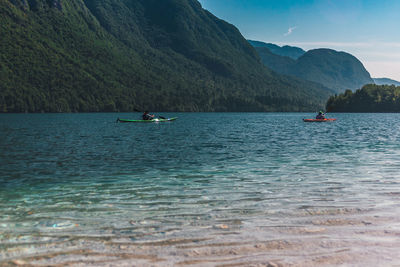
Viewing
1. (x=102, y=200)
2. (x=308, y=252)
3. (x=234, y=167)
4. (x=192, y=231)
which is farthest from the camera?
(x=234, y=167)

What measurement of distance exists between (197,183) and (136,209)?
5100 millimetres

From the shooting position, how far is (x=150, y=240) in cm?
766

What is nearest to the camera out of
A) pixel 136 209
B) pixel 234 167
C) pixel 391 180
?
pixel 136 209

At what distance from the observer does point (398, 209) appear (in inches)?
396

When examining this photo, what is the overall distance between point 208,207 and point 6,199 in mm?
7564

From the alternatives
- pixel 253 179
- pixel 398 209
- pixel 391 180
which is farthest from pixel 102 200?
pixel 391 180

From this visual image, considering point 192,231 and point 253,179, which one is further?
point 253,179

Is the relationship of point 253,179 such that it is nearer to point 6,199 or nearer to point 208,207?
point 208,207

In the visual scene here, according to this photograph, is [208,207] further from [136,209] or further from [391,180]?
[391,180]

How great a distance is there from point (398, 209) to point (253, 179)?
6916 mm

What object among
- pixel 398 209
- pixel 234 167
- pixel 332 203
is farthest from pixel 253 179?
pixel 398 209

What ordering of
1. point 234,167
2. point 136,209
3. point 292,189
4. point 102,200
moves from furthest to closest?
point 234,167, point 292,189, point 102,200, point 136,209

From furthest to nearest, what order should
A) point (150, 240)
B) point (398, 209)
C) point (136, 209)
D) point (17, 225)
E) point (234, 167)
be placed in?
1. point (234, 167)
2. point (136, 209)
3. point (398, 209)
4. point (17, 225)
5. point (150, 240)

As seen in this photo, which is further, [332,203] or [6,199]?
[6,199]
